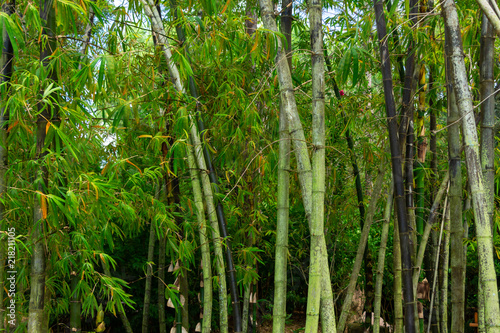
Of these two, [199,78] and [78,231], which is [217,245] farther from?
[199,78]

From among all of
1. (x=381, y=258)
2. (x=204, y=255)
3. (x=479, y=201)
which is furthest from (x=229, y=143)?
(x=479, y=201)

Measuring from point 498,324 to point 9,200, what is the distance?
2083mm

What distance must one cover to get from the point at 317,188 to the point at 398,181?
808 mm

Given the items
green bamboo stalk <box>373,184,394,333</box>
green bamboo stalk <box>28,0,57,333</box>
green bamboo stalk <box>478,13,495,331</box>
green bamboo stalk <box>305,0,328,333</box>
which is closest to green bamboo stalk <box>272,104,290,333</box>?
green bamboo stalk <box>305,0,328,333</box>

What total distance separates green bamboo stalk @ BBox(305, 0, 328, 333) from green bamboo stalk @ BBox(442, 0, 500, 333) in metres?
0.49

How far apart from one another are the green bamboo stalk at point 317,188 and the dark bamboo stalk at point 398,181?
0.68 m

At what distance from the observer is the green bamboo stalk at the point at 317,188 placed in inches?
63.8

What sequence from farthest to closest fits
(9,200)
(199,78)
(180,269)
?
(199,78) < (180,269) < (9,200)

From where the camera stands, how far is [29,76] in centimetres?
191

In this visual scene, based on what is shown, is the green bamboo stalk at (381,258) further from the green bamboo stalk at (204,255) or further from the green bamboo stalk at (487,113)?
the green bamboo stalk at (204,255)

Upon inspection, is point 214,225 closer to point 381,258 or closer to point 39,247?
point 39,247

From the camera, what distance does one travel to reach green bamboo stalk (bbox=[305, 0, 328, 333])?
162 centimetres

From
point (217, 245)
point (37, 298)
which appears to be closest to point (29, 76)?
point (37, 298)

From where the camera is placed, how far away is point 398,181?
225cm
